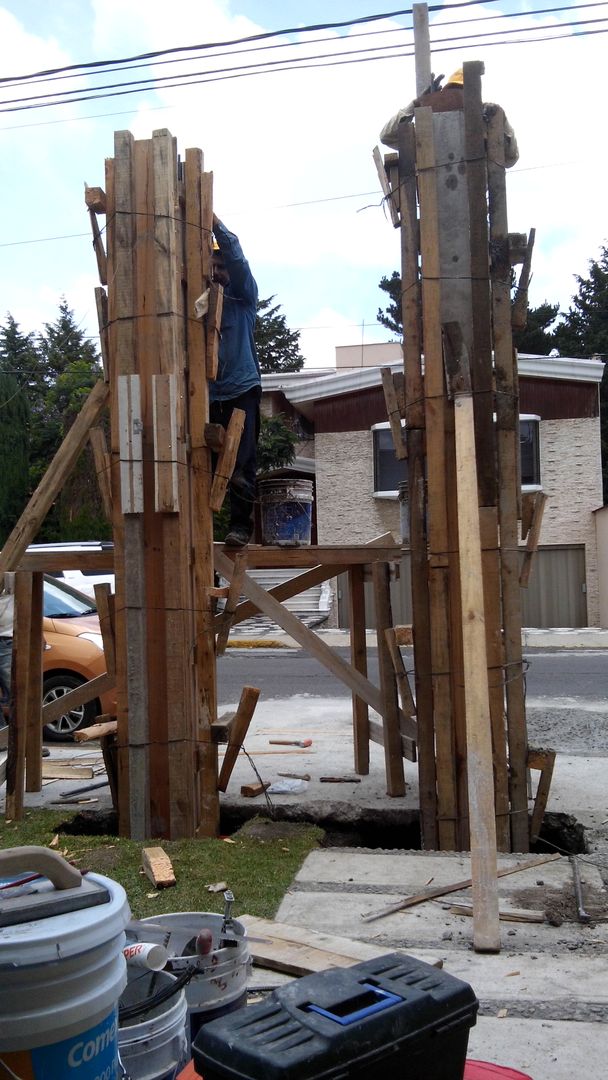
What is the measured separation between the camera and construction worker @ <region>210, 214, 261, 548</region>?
6906mm

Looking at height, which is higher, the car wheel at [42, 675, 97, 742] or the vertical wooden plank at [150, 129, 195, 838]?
the vertical wooden plank at [150, 129, 195, 838]

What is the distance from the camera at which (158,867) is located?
5035mm

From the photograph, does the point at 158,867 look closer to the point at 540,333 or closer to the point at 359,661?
the point at 359,661

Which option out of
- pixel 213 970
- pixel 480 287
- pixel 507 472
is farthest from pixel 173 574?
pixel 213 970

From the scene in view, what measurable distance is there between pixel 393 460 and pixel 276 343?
2019cm

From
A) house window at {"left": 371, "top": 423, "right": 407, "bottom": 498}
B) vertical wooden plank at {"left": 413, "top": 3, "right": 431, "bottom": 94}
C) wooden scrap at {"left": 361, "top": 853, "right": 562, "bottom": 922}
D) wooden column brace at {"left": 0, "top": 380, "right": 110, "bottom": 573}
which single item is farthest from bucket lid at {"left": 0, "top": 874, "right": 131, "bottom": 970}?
house window at {"left": 371, "top": 423, "right": 407, "bottom": 498}

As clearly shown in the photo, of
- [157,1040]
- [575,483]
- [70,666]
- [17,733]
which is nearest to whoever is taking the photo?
[157,1040]

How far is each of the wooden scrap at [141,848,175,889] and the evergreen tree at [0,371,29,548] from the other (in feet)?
84.2

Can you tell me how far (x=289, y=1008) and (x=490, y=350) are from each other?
4.30m

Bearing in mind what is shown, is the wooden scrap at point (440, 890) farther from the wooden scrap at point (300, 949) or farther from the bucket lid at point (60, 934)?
the bucket lid at point (60, 934)

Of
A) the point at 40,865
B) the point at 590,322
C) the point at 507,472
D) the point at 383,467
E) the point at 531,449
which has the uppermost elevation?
the point at 590,322

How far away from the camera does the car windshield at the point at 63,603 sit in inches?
464

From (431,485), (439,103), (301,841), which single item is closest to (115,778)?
(301,841)

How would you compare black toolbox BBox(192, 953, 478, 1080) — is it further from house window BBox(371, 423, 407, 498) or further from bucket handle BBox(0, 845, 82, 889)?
house window BBox(371, 423, 407, 498)
